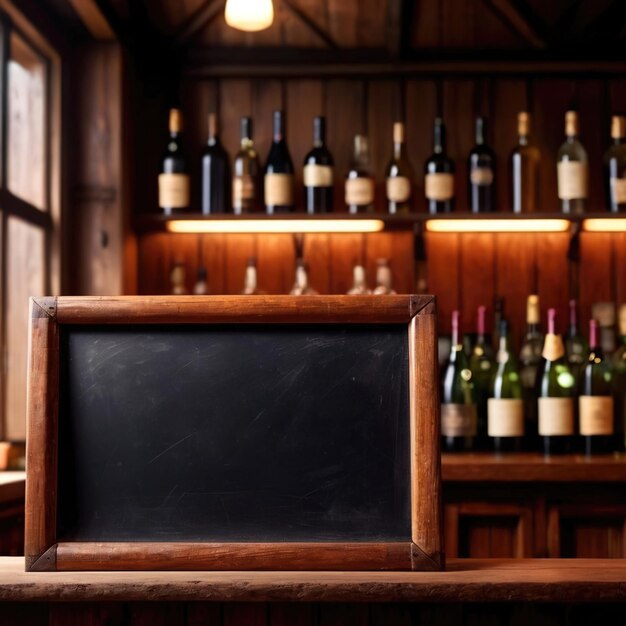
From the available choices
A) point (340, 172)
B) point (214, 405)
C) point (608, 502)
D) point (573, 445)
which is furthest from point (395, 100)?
point (214, 405)

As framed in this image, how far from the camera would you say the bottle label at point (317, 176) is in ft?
8.42

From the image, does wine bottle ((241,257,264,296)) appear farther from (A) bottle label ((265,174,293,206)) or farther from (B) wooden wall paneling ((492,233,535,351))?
(B) wooden wall paneling ((492,233,535,351))

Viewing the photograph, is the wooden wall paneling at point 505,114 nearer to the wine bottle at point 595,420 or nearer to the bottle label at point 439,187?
the bottle label at point 439,187

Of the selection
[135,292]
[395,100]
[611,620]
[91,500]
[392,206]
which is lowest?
[611,620]

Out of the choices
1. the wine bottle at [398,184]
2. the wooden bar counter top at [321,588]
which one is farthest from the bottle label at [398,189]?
the wooden bar counter top at [321,588]

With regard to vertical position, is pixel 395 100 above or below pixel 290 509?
above

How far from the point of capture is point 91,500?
852mm

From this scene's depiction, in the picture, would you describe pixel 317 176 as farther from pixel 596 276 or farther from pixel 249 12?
pixel 596 276

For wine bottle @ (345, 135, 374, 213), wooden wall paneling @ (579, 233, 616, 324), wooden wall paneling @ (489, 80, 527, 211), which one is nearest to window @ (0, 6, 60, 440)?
wine bottle @ (345, 135, 374, 213)

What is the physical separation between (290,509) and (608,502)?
156 cm

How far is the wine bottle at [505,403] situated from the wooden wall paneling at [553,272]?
0.19 meters

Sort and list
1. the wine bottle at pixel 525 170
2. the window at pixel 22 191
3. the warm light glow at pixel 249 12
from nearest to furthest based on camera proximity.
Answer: the warm light glow at pixel 249 12 → the window at pixel 22 191 → the wine bottle at pixel 525 170

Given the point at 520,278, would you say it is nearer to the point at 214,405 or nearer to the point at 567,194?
the point at 567,194

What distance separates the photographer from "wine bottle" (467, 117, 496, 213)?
8.44 ft
